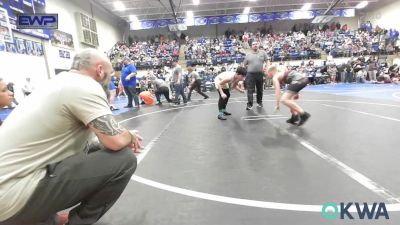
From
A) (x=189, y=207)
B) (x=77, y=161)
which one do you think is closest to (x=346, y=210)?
(x=189, y=207)

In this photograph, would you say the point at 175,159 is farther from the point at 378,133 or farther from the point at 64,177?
Answer: the point at 378,133

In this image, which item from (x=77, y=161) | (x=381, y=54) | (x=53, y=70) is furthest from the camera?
(x=381, y=54)

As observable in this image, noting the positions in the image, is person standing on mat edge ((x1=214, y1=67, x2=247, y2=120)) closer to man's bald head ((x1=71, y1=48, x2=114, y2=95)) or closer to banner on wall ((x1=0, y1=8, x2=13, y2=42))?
man's bald head ((x1=71, y1=48, x2=114, y2=95))

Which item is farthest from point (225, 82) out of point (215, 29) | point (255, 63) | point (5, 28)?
point (215, 29)

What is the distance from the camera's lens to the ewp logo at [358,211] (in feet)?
6.02

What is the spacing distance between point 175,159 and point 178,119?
118 inches

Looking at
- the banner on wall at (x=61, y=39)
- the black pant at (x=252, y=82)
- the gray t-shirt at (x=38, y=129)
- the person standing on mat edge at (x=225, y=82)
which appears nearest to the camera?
the gray t-shirt at (x=38, y=129)

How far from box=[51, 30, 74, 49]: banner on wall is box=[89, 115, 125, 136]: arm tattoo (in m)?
15.7

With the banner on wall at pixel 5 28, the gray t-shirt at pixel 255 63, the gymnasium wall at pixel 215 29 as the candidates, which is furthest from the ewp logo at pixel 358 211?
the gymnasium wall at pixel 215 29

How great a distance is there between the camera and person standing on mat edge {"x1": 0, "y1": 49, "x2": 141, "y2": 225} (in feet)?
4.99

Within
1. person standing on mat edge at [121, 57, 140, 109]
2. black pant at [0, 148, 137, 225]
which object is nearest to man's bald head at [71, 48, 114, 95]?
black pant at [0, 148, 137, 225]

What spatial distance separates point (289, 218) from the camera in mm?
1845

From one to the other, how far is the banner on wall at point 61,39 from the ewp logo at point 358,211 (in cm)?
1616

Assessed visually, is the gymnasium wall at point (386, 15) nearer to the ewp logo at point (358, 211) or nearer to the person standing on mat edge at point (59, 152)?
the ewp logo at point (358, 211)
